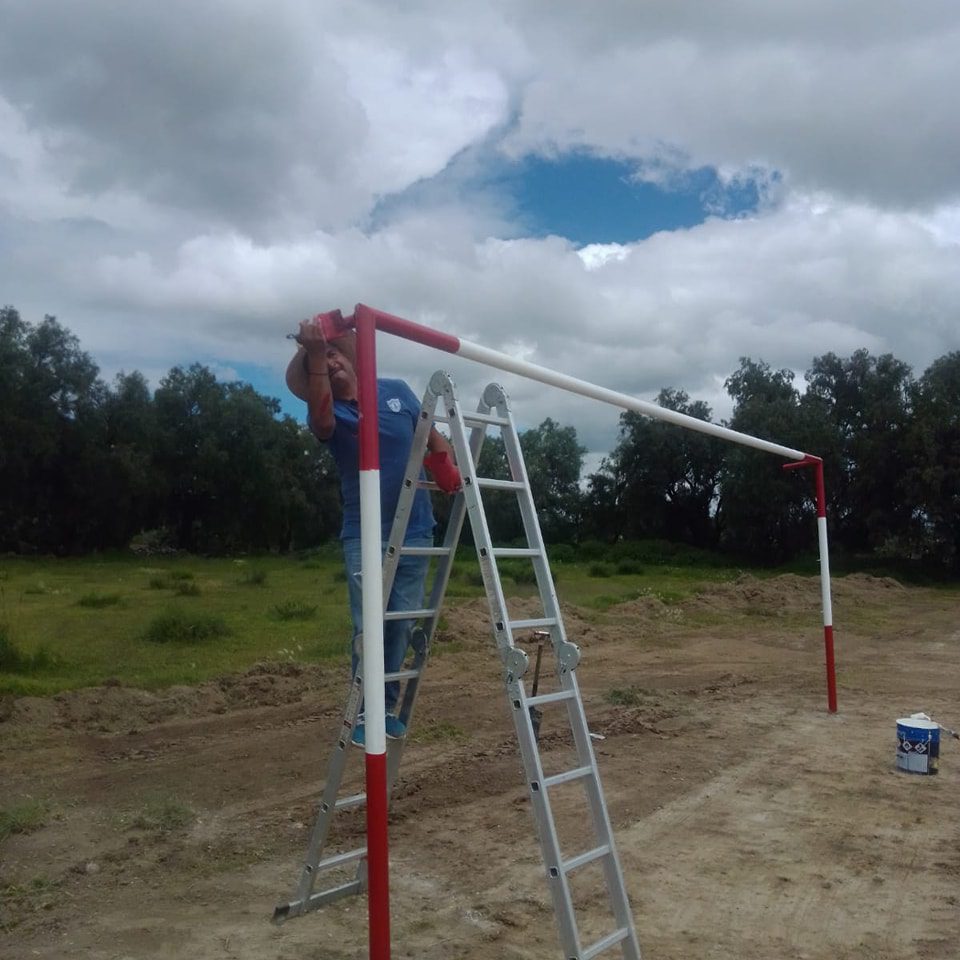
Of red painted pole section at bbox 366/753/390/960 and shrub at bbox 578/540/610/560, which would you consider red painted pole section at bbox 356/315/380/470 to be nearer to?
red painted pole section at bbox 366/753/390/960

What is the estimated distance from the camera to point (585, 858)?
318 cm

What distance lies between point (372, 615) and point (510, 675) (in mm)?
585

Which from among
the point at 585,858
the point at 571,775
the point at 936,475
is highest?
the point at 936,475

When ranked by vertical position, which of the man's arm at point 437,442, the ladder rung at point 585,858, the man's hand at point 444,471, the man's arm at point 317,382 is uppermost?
the man's arm at point 317,382

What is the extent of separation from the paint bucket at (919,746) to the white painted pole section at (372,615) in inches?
Result: 189

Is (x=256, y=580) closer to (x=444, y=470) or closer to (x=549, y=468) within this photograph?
(x=444, y=470)

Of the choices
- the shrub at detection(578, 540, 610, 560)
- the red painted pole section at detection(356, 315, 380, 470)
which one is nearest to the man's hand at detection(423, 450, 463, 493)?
the red painted pole section at detection(356, 315, 380, 470)

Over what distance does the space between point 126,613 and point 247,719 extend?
330 inches

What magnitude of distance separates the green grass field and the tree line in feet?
9.65

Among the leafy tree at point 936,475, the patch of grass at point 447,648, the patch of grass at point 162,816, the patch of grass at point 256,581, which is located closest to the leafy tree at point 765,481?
the leafy tree at point 936,475

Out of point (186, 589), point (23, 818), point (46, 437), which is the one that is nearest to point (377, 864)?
point (23, 818)

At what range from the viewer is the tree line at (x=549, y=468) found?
27188mm

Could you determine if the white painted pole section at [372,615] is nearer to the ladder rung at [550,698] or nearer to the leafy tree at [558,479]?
the ladder rung at [550,698]

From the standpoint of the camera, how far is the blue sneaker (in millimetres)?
3982
